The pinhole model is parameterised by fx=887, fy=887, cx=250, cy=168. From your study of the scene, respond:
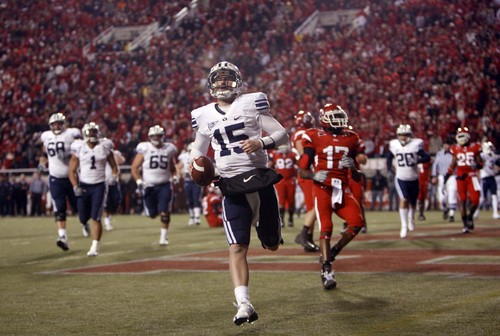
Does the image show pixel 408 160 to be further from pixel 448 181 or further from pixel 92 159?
pixel 92 159

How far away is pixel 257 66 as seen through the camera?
3136cm

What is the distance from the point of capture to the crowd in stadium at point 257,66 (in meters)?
24.7

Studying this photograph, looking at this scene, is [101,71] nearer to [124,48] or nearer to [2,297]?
[124,48]

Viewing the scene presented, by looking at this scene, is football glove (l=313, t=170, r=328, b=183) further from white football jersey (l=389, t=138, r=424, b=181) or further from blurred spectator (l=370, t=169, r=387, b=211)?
blurred spectator (l=370, t=169, r=387, b=211)

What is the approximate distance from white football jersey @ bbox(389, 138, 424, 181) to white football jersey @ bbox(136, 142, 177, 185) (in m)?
3.97

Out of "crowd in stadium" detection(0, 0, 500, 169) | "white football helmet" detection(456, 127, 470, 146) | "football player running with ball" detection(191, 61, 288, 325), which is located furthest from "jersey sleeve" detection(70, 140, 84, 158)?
"crowd in stadium" detection(0, 0, 500, 169)

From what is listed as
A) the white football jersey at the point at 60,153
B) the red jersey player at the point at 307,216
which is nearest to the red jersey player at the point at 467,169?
the red jersey player at the point at 307,216

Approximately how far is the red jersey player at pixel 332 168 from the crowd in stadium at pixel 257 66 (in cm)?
1421

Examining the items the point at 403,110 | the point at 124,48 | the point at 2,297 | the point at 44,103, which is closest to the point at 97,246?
the point at 2,297

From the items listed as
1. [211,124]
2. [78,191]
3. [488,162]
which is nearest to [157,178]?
[78,191]

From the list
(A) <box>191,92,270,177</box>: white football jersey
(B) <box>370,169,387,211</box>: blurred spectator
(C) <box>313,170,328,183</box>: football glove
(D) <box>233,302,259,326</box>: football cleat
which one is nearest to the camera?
(D) <box>233,302,259,326</box>: football cleat

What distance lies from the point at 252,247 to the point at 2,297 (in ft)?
18.1

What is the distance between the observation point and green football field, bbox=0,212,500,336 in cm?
617

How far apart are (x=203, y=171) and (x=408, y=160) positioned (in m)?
9.43
